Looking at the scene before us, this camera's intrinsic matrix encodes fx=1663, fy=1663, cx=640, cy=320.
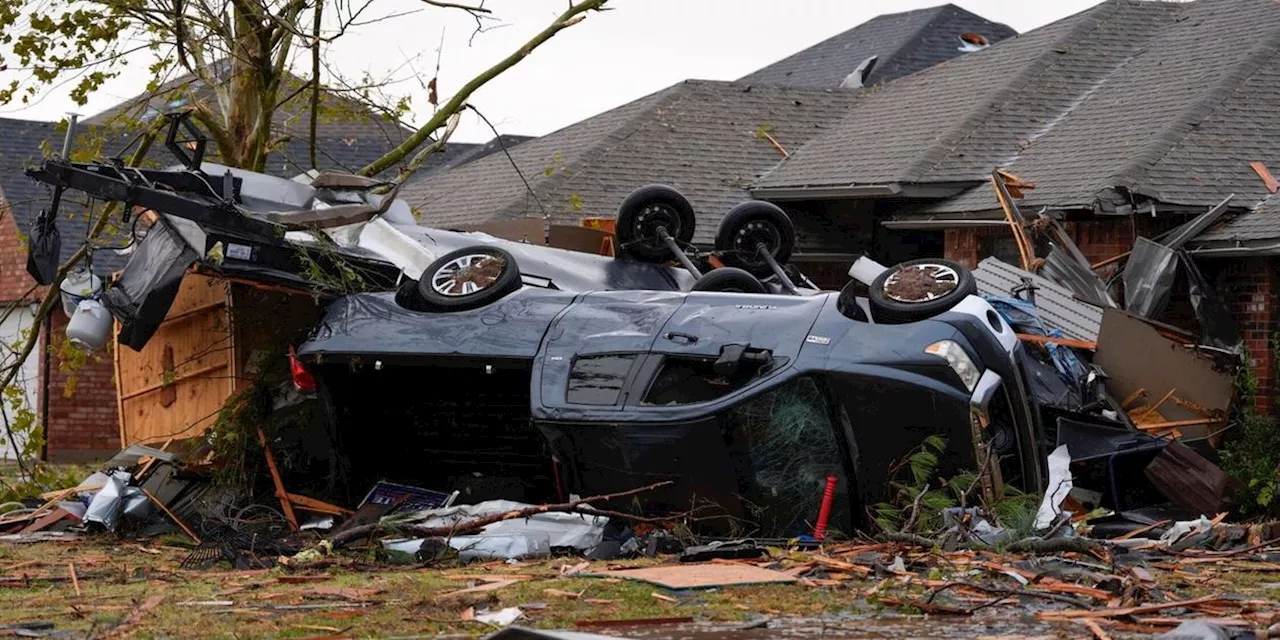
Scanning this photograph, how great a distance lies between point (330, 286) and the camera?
11.0 meters

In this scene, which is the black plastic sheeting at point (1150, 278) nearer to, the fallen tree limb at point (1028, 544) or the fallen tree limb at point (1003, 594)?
the fallen tree limb at point (1028, 544)

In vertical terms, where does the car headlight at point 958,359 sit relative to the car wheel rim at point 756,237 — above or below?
below

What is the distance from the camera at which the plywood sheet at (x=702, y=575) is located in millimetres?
7480

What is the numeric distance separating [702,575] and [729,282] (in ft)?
14.6

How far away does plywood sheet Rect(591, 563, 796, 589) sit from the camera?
748 centimetres

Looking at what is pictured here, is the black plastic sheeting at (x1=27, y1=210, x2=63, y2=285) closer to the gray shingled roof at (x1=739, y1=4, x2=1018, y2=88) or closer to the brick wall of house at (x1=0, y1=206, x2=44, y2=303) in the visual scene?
the brick wall of house at (x1=0, y1=206, x2=44, y2=303)

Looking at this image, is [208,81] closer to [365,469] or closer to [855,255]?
[365,469]

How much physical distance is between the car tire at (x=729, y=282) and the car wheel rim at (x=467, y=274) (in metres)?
1.56

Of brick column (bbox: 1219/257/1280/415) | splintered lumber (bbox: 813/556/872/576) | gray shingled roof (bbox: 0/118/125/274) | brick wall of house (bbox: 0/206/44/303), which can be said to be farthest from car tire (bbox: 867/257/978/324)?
brick wall of house (bbox: 0/206/44/303)

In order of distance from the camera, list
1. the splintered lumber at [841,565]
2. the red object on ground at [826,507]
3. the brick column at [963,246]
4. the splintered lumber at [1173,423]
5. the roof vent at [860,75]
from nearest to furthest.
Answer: the splintered lumber at [841,565]
the red object on ground at [826,507]
the splintered lumber at [1173,423]
the brick column at [963,246]
the roof vent at [860,75]

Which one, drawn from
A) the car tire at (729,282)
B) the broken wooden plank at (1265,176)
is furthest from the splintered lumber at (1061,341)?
the broken wooden plank at (1265,176)

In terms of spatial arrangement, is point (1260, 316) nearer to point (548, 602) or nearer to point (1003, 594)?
point (1003, 594)

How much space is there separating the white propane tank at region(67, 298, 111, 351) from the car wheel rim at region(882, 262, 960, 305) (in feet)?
16.8

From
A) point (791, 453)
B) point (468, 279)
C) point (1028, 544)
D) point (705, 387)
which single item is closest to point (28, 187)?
point (468, 279)
